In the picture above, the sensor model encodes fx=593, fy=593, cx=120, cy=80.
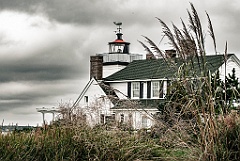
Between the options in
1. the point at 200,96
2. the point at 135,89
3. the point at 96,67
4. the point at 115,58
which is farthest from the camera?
the point at 115,58

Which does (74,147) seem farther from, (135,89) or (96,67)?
(96,67)

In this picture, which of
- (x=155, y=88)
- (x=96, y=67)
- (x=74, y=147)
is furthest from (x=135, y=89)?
(x=74, y=147)

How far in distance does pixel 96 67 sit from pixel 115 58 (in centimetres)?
528

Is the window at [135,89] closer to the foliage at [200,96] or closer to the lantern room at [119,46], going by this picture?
the lantern room at [119,46]

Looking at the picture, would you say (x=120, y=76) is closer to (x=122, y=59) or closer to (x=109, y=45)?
(x=122, y=59)

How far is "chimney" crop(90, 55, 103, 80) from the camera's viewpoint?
43.5 metres

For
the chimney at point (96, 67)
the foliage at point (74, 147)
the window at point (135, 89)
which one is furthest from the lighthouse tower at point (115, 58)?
the foliage at point (74, 147)

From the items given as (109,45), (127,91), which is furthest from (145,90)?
(109,45)

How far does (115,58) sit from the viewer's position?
48.9 meters

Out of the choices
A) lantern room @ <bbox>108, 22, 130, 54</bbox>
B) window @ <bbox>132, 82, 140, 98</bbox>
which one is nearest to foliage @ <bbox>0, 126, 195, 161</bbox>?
window @ <bbox>132, 82, 140, 98</bbox>

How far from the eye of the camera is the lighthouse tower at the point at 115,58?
145 feet

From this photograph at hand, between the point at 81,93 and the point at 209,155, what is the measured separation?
35434 mm

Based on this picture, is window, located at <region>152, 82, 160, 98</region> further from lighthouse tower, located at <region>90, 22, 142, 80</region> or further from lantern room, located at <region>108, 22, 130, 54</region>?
lantern room, located at <region>108, 22, 130, 54</region>

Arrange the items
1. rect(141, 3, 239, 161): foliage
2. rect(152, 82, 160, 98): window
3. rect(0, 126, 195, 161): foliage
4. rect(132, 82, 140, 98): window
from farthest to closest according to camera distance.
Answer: rect(132, 82, 140, 98): window < rect(152, 82, 160, 98): window < rect(0, 126, 195, 161): foliage < rect(141, 3, 239, 161): foliage
